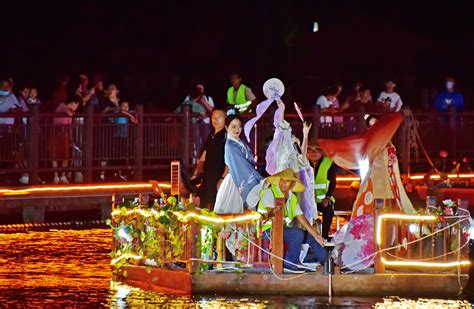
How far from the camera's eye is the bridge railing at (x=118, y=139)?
2741cm

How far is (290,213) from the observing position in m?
17.0

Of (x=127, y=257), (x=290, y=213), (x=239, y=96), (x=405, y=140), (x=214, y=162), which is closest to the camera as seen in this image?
(x=290, y=213)

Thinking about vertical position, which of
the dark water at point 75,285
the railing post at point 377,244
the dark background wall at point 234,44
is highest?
the dark background wall at point 234,44

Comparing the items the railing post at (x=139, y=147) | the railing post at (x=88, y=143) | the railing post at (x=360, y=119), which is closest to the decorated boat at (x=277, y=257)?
the railing post at (x=88, y=143)

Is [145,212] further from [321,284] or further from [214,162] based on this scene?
[321,284]

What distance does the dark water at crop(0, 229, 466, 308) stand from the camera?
16.1 metres

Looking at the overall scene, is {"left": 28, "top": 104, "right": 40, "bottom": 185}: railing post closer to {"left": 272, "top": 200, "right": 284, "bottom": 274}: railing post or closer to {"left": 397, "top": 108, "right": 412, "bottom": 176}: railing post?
{"left": 397, "top": 108, "right": 412, "bottom": 176}: railing post

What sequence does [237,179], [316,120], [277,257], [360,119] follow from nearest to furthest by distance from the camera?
[277,257] < [237,179] < [316,120] < [360,119]

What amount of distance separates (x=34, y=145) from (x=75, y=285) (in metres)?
10.1

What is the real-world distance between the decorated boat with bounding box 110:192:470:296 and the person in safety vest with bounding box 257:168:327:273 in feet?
0.69

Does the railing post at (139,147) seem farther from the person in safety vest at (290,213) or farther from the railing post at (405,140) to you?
the person in safety vest at (290,213)

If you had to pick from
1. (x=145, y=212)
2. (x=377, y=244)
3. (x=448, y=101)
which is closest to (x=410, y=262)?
(x=377, y=244)

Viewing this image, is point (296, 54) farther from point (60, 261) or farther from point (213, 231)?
point (213, 231)

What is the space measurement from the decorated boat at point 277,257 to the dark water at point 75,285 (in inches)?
10.6
